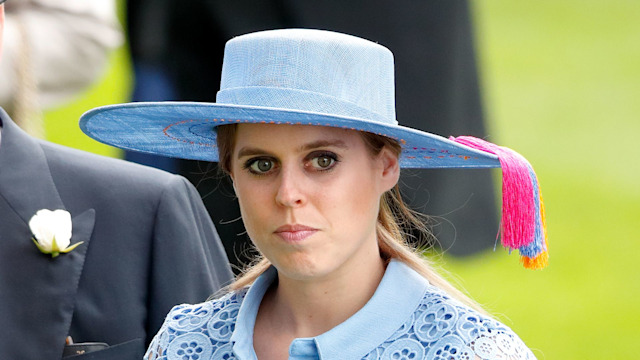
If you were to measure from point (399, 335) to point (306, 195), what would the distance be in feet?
0.91

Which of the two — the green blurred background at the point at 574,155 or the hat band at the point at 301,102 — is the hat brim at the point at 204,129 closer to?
the hat band at the point at 301,102

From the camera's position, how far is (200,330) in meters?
2.19

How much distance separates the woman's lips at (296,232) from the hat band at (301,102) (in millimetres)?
188

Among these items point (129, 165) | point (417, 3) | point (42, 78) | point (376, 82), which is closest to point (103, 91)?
point (42, 78)

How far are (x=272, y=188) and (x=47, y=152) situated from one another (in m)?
0.77

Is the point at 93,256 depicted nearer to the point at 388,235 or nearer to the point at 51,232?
the point at 51,232

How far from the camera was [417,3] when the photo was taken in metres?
3.81

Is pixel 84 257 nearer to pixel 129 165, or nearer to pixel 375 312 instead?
pixel 129 165

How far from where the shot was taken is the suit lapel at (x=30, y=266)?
7.79 ft

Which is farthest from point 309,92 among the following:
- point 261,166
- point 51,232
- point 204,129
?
point 51,232

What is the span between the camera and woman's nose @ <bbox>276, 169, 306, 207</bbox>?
1.94 m

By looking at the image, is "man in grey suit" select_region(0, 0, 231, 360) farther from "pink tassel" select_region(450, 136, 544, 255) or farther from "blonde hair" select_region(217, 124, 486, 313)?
"pink tassel" select_region(450, 136, 544, 255)

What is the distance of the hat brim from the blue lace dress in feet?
0.69

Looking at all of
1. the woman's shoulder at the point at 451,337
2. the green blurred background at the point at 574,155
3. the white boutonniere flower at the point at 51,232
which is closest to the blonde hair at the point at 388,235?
the woman's shoulder at the point at 451,337
